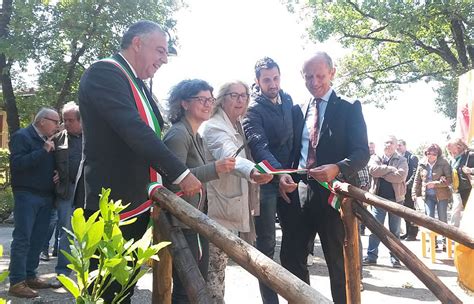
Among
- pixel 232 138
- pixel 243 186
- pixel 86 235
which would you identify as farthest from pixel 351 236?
pixel 86 235

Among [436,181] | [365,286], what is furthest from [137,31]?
[436,181]

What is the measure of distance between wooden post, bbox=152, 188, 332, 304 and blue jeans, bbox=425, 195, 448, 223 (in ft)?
23.8

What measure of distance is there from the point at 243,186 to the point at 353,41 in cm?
1736

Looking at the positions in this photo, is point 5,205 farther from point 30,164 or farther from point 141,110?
point 141,110

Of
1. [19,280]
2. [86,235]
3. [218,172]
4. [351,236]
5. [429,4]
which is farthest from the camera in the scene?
[429,4]

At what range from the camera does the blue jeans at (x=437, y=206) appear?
8383 millimetres

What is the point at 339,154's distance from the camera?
321 centimetres

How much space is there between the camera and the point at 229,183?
334 cm

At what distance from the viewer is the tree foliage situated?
1158 centimetres

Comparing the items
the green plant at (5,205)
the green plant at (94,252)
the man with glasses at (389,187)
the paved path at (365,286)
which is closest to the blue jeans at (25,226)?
the paved path at (365,286)

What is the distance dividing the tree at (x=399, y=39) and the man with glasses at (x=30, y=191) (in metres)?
13.0

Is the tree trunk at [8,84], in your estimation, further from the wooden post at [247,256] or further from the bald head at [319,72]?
the wooden post at [247,256]

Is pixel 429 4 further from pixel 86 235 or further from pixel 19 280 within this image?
pixel 86 235

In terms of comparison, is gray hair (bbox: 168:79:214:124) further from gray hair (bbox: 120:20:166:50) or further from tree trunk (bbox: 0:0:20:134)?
tree trunk (bbox: 0:0:20:134)
